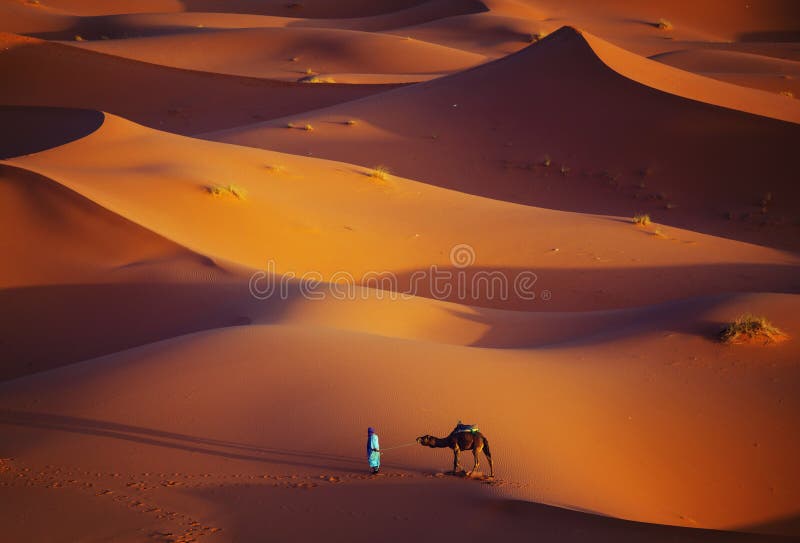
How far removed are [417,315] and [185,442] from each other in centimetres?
455

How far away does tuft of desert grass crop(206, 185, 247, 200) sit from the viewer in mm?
13266

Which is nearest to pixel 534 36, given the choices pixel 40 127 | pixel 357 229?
pixel 40 127

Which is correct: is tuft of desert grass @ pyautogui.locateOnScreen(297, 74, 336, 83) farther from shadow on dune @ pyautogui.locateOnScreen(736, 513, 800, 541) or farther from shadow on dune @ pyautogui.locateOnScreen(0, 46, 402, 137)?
shadow on dune @ pyautogui.locateOnScreen(736, 513, 800, 541)

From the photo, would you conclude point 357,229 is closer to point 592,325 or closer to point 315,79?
point 592,325

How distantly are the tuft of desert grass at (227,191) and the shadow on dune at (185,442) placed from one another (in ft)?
24.7

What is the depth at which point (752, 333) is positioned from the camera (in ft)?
26.0

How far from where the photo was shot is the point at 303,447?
18.3ft

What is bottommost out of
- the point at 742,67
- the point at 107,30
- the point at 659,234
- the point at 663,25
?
the point at 659,234

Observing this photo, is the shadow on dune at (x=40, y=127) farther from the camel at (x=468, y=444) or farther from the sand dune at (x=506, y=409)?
the camel at (x=468, y=444)

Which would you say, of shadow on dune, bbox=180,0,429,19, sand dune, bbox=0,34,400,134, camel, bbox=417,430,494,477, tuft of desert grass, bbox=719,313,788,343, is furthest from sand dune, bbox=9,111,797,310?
A: shadow on dune, bbox=180,0,429,19

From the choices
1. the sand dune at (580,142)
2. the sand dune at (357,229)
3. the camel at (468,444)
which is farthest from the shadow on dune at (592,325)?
the sand dune at (580,142)

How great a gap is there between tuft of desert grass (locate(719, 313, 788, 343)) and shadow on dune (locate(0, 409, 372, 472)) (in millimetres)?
4844

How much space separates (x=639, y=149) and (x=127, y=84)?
20859 mm

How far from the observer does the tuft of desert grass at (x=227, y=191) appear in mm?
13266
